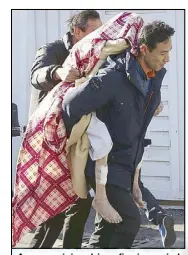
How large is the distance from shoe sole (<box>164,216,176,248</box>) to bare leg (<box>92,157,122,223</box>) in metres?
0.36

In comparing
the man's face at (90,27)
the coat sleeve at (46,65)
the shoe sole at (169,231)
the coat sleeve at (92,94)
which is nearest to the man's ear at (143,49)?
the coat sleeve at (92,94)

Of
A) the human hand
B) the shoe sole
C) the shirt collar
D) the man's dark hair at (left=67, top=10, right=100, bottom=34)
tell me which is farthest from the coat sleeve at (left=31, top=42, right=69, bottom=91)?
the shoe sole

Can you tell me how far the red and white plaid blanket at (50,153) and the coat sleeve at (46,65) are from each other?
89 mm

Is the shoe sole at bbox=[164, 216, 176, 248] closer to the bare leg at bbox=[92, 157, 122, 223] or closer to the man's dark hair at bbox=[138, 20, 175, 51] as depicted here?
the bare leg at bbox=[92, 157, 122, 223]

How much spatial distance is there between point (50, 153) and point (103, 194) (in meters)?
0.42

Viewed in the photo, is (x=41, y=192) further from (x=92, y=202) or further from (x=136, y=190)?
(x=136, y=190)

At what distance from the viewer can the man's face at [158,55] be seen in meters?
3.59

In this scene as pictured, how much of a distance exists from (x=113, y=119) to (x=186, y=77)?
60cm

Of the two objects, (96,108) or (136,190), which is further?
(136,190)

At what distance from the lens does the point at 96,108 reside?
3529 millimetres

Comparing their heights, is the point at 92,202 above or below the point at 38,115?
below

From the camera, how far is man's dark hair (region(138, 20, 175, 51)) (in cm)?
355
